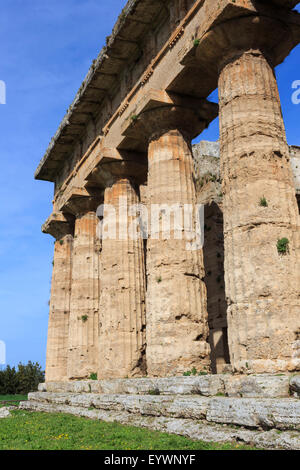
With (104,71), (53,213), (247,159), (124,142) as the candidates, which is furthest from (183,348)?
(53,213)

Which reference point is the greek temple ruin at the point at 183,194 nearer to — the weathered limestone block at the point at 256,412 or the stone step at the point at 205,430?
the weathered limestone block at the point at 256,412

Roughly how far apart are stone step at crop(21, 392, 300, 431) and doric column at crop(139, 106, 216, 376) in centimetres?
91

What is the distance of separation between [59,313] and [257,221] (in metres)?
12.7

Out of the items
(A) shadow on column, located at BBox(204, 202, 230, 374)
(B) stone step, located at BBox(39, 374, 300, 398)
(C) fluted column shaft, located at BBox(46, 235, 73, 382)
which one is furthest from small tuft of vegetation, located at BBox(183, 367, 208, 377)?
(C) fluted column shaft, located at BBox(46, 235, 73, 382)

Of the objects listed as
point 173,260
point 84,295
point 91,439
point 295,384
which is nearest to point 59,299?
point 84,295

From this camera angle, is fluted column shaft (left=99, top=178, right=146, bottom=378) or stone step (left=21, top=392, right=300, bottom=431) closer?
stone step (left=21, top=392, right=300, bottom=431)

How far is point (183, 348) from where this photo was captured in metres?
9.76

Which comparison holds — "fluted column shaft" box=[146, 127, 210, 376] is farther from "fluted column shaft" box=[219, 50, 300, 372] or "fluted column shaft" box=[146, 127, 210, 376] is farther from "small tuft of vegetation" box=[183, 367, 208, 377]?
"fluted column shaft" box=[219, 50, 300, 372]

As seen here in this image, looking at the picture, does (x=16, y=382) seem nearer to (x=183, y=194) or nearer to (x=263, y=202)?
(x=183, y=194)

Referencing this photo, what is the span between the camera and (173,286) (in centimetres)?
1026

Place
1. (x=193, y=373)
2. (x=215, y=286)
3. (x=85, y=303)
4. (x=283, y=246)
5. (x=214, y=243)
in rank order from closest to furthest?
(x=283, y=246) → (x=193, y=373) → (x=215, y=286) → (x=214, y=243) → (x=85, y=303)

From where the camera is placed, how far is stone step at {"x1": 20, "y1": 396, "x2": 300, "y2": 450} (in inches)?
219

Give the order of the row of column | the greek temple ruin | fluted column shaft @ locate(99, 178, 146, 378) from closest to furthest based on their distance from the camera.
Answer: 1. the row of column
2. the greek temple ruin
3. fluted column shaft @ locate(99, 178, 146, 378)

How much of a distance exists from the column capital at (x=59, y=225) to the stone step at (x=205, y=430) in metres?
9.87
